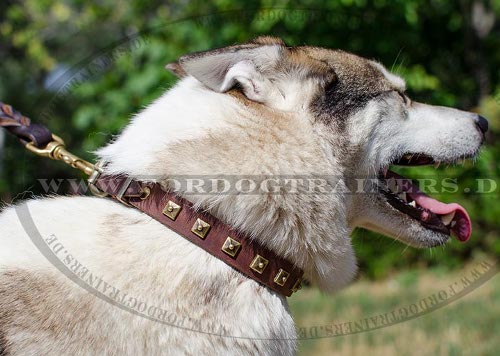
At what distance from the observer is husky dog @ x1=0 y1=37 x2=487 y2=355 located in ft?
7.02

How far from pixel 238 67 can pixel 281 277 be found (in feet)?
2.77

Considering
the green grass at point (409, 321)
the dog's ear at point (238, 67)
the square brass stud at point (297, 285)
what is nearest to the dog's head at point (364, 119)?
the dog's ear at point (238, 67)

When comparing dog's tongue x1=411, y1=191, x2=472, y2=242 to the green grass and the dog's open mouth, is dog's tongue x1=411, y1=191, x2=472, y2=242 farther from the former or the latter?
the green grass

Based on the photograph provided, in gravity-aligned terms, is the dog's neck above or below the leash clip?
above

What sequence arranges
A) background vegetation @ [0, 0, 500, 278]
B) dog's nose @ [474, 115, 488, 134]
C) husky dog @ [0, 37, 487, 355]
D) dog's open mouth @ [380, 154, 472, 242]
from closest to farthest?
husky dog @ [0, 37, 487, 355] → dog's open mouth @ [380, 154, 472, 242] → dog's nose @ [474, 115, 488, 134] → background vegetation @ [0, 0, 500, 278]

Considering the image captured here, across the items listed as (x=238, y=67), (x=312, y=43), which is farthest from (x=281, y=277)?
(x=312, y=43)

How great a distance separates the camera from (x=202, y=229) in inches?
88.9

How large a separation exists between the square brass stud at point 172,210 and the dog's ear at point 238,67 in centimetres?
51

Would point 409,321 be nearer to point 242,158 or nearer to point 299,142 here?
point 299,142

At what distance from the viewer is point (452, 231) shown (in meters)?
3.21

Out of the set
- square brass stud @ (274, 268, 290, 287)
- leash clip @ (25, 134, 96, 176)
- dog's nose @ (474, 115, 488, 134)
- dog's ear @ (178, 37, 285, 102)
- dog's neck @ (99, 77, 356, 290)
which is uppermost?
dog's nose @ (474, 115, 488, 134)

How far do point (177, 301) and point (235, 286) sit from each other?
0.23 meters

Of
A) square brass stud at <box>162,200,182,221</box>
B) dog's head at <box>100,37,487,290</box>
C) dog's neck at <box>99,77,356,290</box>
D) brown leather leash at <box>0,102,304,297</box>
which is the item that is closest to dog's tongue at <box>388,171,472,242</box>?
dog's head at <box>100,37,487,290</box>

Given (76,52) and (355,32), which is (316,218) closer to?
(355,32)
